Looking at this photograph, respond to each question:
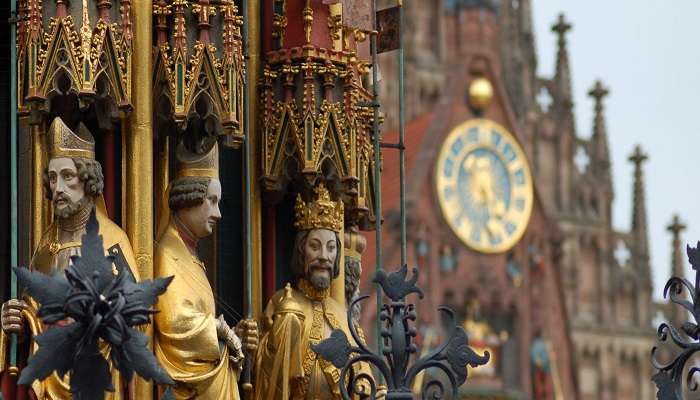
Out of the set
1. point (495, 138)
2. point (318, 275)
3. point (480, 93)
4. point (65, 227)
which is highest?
point (480, 93)

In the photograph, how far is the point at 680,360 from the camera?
16172 mm

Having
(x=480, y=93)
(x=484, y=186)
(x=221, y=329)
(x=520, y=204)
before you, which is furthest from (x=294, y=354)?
(x=484, y=186)

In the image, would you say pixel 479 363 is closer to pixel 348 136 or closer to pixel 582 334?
pixel 348 136

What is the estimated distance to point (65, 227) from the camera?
1622 cm

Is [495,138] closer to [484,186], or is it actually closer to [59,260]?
[484,186]

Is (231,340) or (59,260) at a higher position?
(59,260)

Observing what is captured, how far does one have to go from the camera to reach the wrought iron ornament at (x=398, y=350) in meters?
15.4

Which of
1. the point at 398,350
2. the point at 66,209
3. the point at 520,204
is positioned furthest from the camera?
the point at 520,204

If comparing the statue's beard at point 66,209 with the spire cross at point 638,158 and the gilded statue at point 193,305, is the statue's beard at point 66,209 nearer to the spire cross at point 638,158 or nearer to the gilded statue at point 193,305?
the gilded statue at point 193,305

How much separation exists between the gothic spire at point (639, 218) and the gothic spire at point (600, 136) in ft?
2.35

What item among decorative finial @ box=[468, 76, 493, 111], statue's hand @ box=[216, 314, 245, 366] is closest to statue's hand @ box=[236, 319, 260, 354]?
statue's hand @ box=[216, 314, 245, 366]

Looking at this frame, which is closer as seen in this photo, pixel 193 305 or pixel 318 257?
pixel 193 305

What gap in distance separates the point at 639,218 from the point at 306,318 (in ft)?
156

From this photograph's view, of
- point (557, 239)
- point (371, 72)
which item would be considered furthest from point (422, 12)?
point (371, 72)
